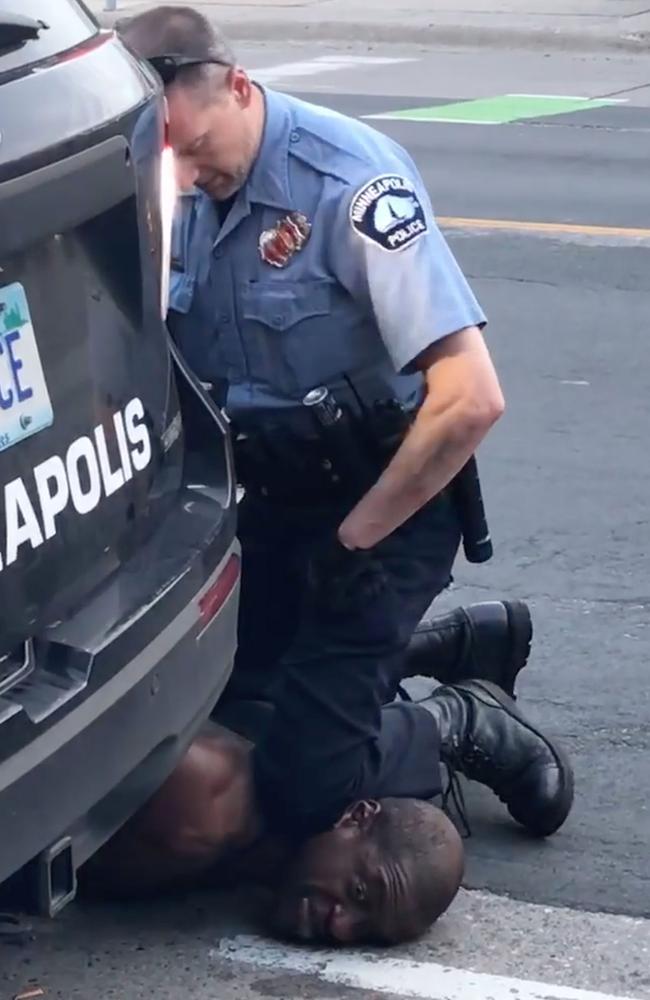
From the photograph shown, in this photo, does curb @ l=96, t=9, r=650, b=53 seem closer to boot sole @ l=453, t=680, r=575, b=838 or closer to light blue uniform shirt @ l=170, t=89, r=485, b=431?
boot sole @ l=453, t=680, r=575, b=838

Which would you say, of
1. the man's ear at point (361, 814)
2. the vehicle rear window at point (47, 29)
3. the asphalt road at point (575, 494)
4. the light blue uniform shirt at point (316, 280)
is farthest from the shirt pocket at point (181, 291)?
the asphalt road at point (575, 494)

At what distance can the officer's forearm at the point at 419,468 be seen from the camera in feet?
10.9

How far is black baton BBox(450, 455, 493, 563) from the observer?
3.66 metres

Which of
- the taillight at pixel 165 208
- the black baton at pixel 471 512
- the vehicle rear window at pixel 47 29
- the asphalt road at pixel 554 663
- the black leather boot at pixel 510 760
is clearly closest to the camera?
the vehicle rear window at pixel 47 29

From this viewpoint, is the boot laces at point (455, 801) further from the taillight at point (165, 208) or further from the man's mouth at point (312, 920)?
the taillight at point (165, 208)

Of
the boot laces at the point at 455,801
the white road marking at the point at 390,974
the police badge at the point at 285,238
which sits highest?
the police badge at the point at 285,238

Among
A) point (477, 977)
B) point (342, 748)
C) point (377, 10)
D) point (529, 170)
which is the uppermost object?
point (342, 748)

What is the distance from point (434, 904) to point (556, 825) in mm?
509

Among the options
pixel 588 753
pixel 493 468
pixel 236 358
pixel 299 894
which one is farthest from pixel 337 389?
pixel 493 468

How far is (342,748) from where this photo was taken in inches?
137

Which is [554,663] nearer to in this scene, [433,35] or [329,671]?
[329,671]

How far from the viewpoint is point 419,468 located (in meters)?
3.34

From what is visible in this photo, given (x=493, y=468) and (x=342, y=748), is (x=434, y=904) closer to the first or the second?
(x=342, y=748)

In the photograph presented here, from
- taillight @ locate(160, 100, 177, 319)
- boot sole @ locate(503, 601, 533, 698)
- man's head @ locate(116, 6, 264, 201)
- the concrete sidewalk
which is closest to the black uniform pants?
boot sole @ locate(503, 601, 533, 698)
